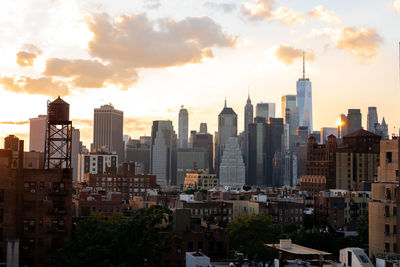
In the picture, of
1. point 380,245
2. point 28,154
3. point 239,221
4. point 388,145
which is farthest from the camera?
point 239,221

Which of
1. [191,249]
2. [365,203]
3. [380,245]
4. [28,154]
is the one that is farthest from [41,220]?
[365,203]

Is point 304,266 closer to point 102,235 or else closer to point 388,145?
point 102,235

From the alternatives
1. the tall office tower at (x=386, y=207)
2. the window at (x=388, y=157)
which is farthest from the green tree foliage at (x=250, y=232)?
the window at (x=388, y=157)

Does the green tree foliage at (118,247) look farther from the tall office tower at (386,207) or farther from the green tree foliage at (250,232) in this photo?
the green tree foliage at (250,232)

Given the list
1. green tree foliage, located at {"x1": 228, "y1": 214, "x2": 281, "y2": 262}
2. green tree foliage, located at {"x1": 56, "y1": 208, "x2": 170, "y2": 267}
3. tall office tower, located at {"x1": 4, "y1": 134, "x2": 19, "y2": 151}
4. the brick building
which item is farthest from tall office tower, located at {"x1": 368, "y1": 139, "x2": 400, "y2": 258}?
tall office tower, located at {"x1": 4, "y1": 134, "x2": 19, "y2": 151}

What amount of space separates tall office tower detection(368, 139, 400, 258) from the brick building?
153ft

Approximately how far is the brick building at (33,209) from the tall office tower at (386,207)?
153 feet

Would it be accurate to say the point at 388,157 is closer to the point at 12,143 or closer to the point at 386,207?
the point at 386,207

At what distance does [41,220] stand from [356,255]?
3890 centimetres

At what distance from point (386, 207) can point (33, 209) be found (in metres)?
52.5

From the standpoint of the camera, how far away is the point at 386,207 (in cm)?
8900

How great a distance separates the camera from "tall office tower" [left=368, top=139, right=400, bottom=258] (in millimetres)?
87375

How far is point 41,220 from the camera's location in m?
73.4

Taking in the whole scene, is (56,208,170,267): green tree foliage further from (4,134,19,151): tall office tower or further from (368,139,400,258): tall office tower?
(368,139,400,258): tall office tower
